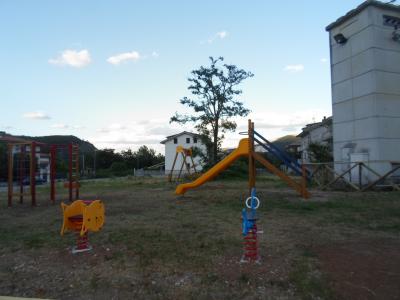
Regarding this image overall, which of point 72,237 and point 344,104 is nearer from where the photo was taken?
point 72,237

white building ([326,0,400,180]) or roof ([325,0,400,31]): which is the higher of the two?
roof ([325,0,400,31])

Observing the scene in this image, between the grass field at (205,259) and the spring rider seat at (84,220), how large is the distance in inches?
9.6

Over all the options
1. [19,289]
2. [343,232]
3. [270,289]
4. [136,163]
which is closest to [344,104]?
[343,232]

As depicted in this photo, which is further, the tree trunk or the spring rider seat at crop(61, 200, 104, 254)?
the tree trunk

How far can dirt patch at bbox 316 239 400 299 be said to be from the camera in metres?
3.99

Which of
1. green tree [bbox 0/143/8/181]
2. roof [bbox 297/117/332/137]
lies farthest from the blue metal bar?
green tree [bbox 0/143/8/181]

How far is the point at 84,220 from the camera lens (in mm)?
5934

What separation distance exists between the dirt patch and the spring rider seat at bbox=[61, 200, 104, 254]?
3660 millimetres

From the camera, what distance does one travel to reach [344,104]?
18828mm

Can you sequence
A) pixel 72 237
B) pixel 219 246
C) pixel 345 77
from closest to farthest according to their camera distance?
pixel 219 246
pixel 72 237
pixel 345 77

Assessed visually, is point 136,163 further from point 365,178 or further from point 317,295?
point 317,295

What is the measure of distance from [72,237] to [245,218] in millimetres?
3552

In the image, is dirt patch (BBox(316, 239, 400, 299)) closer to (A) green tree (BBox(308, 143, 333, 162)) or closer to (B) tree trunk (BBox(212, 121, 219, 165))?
(A) green tree (BBox(308, 143, 333, 162))

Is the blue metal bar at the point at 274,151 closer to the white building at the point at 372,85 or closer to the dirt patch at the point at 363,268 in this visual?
the white building at the point at 372,85
